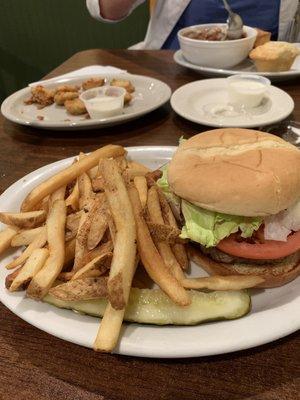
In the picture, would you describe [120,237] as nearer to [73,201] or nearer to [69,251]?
[69,251]

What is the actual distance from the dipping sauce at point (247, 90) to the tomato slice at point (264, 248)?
4.27 feet

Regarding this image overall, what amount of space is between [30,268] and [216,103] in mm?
1734

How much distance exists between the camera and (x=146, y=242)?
109 cm

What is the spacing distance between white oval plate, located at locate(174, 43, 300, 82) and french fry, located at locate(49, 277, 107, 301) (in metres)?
2.17

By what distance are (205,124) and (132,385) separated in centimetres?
142

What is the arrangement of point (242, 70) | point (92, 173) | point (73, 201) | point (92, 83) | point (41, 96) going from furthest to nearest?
point (242, 70) < point (92, 83) < point (41, 96) < point (92, 173) < point (73, 201)

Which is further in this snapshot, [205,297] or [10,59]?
[10,59]

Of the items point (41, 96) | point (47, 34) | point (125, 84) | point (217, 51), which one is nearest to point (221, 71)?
point (217, 51)

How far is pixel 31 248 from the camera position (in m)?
1.14

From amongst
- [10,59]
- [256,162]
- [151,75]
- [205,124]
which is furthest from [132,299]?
[10,59]

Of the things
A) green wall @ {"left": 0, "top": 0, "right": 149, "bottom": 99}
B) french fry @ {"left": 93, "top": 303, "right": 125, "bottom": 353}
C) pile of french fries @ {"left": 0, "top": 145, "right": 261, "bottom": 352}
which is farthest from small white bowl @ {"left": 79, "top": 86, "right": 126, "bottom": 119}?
green wall @ {"left": 0, "top": 0, "right": 149, "bottom": 99}

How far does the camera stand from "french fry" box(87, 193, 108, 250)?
1.10 m

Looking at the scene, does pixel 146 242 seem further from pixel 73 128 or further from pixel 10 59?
pixel 10 59

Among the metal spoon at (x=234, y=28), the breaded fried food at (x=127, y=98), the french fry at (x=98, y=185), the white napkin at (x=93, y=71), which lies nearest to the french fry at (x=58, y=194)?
the french fry at (x=98, y=185)
